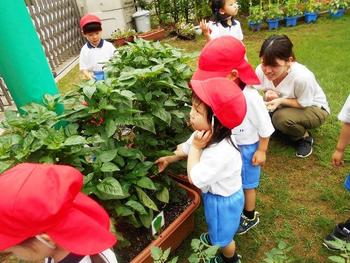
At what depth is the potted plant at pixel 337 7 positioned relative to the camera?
7328mm

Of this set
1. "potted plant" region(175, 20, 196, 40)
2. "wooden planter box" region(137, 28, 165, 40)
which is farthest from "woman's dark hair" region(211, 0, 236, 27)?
"wooden planter box" region(137, 28, 165, 40)

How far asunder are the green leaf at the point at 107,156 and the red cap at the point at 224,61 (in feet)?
2.72

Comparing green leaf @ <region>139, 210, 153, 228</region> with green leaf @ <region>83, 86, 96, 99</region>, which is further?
green leaf @ <region>139, 210, 153, 228</region>

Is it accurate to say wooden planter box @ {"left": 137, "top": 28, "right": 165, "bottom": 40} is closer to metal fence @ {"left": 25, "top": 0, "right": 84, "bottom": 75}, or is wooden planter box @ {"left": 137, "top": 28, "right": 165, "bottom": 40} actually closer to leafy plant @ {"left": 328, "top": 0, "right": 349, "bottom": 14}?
metal fence @ {"left": 25, "top": 0, "right": 84, "bottom": 75}

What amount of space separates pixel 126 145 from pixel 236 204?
0.79 meters

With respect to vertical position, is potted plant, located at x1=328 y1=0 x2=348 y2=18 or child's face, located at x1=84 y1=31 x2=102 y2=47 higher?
child's face, located at x1=84 y1=31 x2=102 y2=47

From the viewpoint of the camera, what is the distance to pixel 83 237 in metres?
1.12

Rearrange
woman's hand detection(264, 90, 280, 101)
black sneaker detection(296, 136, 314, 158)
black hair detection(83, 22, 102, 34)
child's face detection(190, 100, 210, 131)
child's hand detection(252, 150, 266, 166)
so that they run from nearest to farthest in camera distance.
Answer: child's face detection(190, 100, 210, 131) → child's hand detection(252, 150, 266, 166) → woman's hand detection(264, 90, 280, 101) → black sneaker detection(296, 136, 314, 158) → black hair detection(83, 22, 102, 34)

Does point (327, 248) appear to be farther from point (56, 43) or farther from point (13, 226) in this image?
point (56, 43)

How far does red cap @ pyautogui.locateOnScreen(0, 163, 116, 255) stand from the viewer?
3.34ft

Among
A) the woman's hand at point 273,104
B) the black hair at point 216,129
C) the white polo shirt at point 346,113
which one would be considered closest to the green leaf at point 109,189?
the black hair at point 216,129

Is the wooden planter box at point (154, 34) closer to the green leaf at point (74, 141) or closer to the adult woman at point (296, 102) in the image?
the adult woman at point (296, 102)

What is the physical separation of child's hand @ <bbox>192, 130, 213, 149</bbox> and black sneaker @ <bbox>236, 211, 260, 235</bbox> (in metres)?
1.05

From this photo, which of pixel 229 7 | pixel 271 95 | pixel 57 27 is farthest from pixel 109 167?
pixel 57 27
